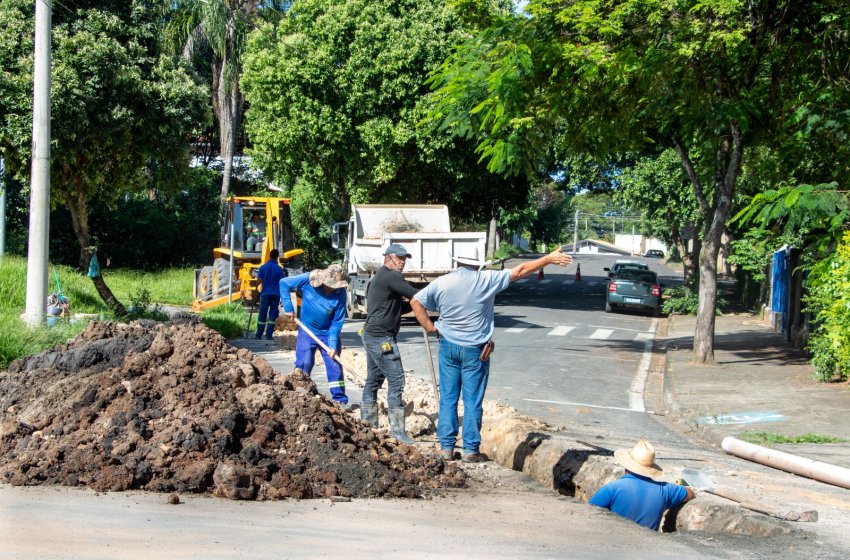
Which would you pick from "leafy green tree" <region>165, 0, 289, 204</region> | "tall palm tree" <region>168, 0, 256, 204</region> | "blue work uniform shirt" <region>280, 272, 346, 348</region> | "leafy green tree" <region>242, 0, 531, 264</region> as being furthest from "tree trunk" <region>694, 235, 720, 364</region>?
"leafy green tree" <region>165, 0, 289, 204</region>

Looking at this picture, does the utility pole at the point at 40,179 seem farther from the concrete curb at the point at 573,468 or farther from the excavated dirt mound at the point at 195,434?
the concrete curb at the point at 573,468

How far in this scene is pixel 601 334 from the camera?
976 inches

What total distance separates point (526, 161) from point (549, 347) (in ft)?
14.3

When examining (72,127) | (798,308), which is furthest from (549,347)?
(72,127)

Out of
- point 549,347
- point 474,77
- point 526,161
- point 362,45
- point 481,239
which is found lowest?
point 549,347

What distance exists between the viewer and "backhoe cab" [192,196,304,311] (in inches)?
896

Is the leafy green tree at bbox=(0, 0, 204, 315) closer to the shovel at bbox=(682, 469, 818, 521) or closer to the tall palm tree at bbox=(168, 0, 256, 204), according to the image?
the tall palm tree at bbox=(168, 0, 256, 204)

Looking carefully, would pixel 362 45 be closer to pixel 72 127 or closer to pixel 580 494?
pixel 72 127

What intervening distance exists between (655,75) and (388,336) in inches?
365

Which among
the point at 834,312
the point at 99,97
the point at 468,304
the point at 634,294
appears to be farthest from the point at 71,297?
the point at 634,294

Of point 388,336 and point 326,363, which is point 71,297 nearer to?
point 326,363

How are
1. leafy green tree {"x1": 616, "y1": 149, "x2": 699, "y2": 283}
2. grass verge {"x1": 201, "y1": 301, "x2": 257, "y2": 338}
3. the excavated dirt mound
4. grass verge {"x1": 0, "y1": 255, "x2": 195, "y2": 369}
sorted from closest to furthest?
the excavated dirt mound, grass verge {"x1": 0, "y1": 255, "x2": 195, "y2": 369}, grass verge {"x1": 201, "y1": 301, "x2": 257, "y2": 338}, leafy green tree {"x1": 616, "y1": 149, "x2": 699, "y2": 283}

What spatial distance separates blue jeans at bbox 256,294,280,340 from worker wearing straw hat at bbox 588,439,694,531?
40.6ft

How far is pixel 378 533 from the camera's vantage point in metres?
5.82
